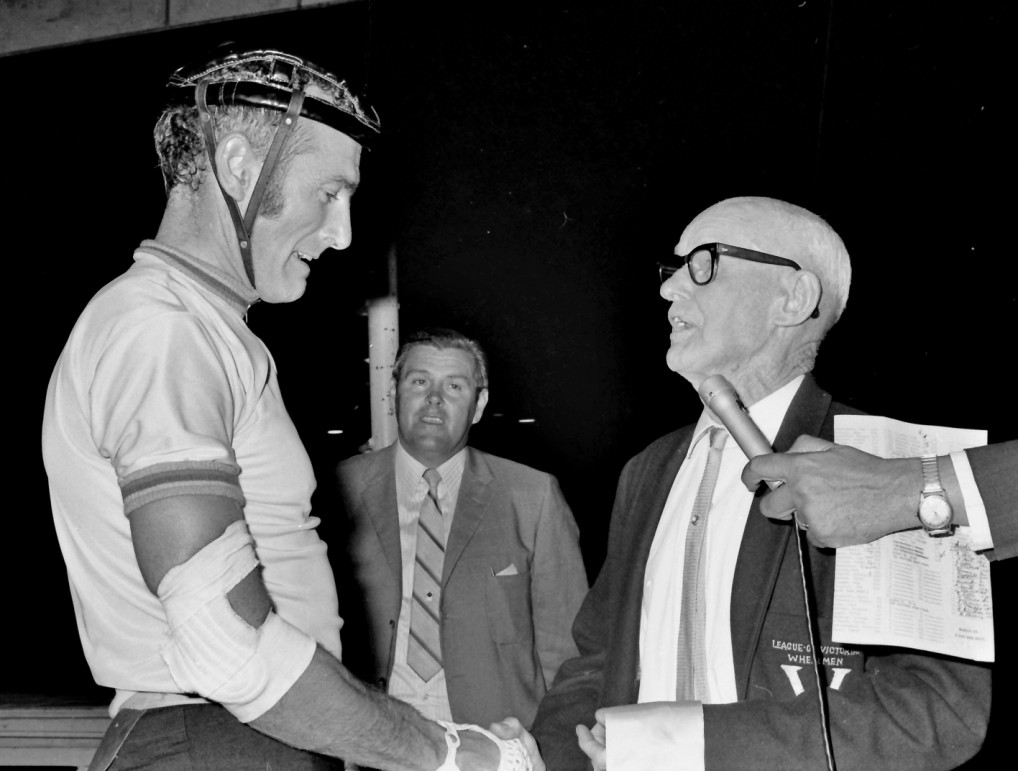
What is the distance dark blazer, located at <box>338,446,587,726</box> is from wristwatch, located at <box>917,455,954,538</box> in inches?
84.4

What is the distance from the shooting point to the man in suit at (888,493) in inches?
51.3

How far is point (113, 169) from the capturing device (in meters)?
4.03

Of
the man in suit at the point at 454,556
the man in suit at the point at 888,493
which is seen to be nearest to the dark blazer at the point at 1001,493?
the man in suit at the point at 888,493

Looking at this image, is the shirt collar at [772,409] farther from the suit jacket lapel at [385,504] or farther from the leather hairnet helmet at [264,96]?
the suit jacket lapel at [385,504]

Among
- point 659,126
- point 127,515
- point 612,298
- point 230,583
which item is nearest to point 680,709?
point 230,583

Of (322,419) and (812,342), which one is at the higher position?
(812,342)

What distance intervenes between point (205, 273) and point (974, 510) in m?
1.16

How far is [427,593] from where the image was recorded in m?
3.31

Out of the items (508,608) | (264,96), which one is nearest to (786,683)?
(264,96)

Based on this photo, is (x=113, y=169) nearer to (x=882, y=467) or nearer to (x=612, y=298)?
(x=612, y=298)

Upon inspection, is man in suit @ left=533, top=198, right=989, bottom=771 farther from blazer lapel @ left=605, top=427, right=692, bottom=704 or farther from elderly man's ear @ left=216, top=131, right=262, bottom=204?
elderly man's ear @ left=216, top=131, right=262, bottom=204

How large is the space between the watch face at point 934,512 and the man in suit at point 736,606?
23 centimetres

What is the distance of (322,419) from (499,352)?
743 millimetres

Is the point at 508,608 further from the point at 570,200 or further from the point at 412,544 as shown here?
the point at 570,200
